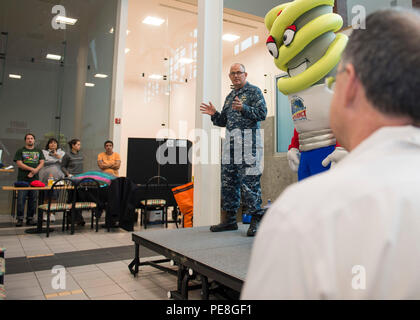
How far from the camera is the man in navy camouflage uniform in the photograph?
108 inches

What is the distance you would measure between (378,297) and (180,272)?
1998 millimetres

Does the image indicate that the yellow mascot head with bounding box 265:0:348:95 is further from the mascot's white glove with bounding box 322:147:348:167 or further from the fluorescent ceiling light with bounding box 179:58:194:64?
the fluorescent ceiling light with bounding box 179:58:194:64

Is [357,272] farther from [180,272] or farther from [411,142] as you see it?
[180,272]

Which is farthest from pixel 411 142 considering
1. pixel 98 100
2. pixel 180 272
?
pixel 98 100

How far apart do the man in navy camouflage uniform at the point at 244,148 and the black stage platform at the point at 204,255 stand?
0.33 metres

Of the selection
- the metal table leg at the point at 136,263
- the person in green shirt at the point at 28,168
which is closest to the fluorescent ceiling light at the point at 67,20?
the person in green shirt at the point at 28,168

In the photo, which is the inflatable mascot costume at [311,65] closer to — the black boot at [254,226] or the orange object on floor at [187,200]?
the black boot at [254,226]

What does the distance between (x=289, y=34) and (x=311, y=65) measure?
226 millimetres

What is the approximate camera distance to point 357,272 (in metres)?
0.42

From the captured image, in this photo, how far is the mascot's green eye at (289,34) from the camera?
1872 millimetres

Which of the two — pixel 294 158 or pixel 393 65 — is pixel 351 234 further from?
pixel 294 158

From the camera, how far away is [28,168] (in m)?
5.26

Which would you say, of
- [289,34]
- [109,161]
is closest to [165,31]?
[109,161]

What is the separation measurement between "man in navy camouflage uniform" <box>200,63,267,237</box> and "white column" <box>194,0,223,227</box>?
0.83 m
